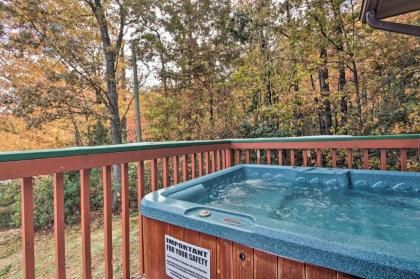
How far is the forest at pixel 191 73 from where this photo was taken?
16.7ft

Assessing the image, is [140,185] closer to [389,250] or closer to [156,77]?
[389,250]

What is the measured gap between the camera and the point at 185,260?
1.25 meters

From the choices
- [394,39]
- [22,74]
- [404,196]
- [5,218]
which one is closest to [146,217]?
[404,196]

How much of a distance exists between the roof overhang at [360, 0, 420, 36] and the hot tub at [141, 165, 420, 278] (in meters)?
1.59

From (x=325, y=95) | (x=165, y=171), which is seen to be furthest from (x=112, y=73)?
(x=325, y=95)

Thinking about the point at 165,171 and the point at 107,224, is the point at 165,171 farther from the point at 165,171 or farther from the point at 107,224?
the point at 107,224

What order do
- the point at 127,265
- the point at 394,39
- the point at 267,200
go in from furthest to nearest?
the point at 394,39
the point at 267,200
the point at 127,265

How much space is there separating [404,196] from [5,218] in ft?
27.7

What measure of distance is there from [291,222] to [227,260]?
1.58 ft

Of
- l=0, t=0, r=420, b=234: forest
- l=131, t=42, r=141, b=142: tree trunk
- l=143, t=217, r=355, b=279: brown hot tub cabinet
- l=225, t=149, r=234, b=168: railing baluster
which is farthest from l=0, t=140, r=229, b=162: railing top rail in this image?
l=131, t=42, r=141, b=142: tree trunk

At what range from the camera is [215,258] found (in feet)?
3.75

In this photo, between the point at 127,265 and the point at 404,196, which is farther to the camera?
the point at 404,196

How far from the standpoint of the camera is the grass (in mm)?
2658

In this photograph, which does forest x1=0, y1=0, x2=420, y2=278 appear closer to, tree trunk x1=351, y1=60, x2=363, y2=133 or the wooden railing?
tree trunk x1=351, y1=60, x2=363, y2=133
